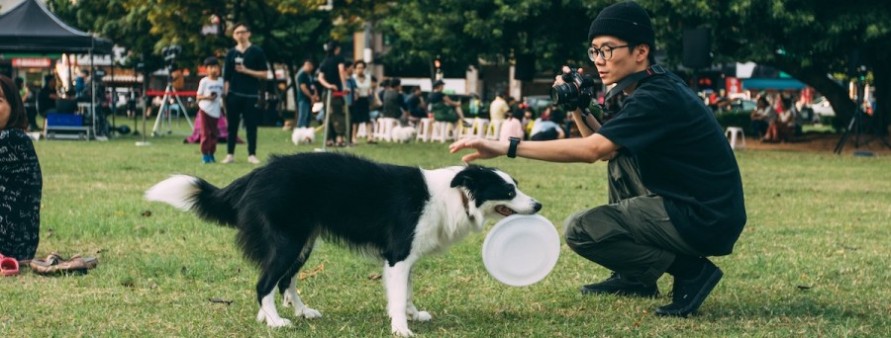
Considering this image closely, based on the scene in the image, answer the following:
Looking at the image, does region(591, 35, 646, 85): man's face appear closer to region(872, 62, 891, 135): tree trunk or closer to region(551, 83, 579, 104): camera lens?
region(551, 83, 579, 104): camera lens

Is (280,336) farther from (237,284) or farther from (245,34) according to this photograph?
(245,34)

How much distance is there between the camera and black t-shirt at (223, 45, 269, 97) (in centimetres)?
1573

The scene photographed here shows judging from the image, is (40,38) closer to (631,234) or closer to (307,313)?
(307,313)

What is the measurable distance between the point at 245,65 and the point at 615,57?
10.6 m

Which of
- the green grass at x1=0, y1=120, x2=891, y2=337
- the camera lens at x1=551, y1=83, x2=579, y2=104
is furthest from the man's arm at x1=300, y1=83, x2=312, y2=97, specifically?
the camera lens at x1=551, y1=83, x2=579, y2=104

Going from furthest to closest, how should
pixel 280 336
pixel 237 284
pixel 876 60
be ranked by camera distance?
pixel 876 60 < pixel 237 284 < pixel 280 336

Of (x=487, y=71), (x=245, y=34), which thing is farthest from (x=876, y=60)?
(x=487, y=71)

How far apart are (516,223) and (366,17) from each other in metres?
36.6

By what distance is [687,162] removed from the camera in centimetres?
571

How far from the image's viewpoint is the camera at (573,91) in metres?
5.73

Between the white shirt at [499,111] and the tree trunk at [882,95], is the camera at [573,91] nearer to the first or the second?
the white shirt at [499,111]

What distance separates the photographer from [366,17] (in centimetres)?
4162

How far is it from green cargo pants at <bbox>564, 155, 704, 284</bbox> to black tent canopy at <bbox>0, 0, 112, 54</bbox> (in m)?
19.7

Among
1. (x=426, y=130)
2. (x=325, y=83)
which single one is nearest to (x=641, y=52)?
(x=325, y=83)
